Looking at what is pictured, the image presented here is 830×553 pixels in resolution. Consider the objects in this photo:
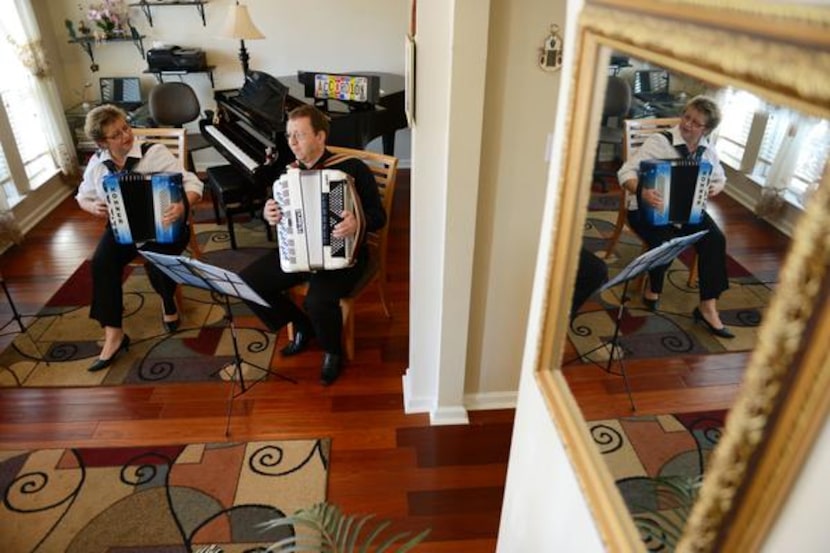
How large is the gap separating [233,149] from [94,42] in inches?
76.8

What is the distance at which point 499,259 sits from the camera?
7.30ft

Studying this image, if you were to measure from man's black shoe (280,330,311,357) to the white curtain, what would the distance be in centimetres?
297

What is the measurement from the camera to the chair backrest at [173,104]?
4.23m

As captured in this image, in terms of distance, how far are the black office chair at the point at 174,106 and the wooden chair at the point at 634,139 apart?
3.93m

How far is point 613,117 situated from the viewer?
0.82 m

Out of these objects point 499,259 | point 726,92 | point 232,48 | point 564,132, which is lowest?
point 499,259

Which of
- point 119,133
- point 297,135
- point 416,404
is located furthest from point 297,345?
point 119,133

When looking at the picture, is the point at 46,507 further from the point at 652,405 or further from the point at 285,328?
the point at 652,405

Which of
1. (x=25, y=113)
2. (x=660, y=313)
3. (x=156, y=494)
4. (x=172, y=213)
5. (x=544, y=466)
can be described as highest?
(x=660, y=313)

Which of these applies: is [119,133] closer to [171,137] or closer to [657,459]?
[171,137]

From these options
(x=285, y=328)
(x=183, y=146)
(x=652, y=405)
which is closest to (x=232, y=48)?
(x=183, y=146)

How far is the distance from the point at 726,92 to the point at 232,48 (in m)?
4.77

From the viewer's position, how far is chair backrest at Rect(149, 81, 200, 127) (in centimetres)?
423

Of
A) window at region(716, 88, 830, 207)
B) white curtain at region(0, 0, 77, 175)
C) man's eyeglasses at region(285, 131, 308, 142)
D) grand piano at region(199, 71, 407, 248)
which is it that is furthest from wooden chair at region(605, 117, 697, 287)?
white curtain at region(0, 0, 77, 175)
